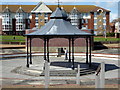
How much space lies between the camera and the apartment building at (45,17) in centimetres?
7750

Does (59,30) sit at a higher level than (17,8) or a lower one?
lower

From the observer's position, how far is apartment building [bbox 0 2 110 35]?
7750cm

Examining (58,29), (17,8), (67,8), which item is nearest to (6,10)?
(17,8)

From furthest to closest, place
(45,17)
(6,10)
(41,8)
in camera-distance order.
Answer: (6,10) → (45,17) → (41,8)

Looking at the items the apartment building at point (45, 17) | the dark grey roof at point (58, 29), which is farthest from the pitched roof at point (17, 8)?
the dark grey roof at point (58, 29)

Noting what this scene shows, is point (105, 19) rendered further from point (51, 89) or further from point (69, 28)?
point (51, 89)

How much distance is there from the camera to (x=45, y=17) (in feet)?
254

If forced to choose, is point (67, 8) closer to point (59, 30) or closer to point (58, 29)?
point (58, 29)

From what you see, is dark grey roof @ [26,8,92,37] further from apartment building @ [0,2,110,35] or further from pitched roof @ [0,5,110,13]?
pitched roof @ [0,5,110,13]

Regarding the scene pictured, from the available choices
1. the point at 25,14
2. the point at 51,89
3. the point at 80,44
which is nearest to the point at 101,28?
the point at 25,14

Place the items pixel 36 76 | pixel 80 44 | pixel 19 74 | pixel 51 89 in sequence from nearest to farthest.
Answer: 1. pixel 51 89
2. pixel 36 76
3. pixel 19 74
4. pixel 80 44

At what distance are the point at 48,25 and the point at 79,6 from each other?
65916 millimetres

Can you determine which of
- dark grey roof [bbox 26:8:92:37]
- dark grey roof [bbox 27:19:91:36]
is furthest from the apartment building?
dark grey roof [bbox 27:19:91:36]

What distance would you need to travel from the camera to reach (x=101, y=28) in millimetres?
78375
